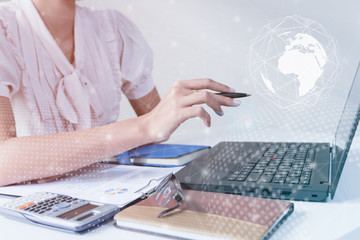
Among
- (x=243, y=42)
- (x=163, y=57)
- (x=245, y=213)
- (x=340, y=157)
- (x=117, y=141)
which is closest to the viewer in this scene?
(x=245, y=213)

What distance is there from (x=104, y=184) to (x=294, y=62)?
0.49 metres

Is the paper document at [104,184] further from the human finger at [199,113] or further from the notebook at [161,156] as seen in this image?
the human finger at [199,113]

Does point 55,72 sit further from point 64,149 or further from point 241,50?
point 241,50

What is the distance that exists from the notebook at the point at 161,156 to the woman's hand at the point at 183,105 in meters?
0.09

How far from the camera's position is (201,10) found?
3.92 ft

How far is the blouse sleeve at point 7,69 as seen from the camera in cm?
83

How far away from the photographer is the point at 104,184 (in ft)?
1.95

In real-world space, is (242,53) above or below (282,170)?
above

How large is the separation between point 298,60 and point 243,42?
10.1 inches

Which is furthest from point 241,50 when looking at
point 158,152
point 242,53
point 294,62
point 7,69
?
point 7,69

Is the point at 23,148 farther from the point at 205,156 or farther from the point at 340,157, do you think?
the point at 340,157

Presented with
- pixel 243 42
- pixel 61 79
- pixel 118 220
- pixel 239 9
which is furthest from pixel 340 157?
pixel 61 79

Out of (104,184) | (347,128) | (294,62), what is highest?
(294,62)

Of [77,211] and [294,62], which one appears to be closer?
[77,211]
